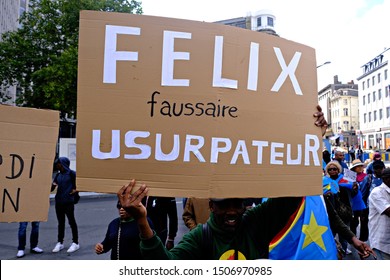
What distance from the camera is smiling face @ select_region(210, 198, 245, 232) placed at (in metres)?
1.85

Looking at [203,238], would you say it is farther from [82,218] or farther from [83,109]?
[82,218]

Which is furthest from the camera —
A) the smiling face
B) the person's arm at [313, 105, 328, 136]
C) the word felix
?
the person's arm at [313, 105, 328, 136]

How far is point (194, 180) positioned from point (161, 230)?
337 centimetres

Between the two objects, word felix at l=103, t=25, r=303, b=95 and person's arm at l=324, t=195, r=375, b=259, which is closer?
word felix at l=103, t=25, r=303, b=95

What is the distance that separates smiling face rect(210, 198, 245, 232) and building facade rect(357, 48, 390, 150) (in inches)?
1782

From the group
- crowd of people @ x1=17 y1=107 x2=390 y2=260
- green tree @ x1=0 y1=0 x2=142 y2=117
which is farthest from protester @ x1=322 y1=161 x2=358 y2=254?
green tree @ x1=0 y1=0 x2=142 y2=117

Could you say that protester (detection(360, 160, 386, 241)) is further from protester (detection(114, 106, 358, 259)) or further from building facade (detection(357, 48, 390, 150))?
building facade (detection(357, 48, 390, 150))

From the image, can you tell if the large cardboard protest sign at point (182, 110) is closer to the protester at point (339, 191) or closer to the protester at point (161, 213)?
the protester at point (339, 191)

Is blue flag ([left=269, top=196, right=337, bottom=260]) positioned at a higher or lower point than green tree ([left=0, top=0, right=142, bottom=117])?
lower

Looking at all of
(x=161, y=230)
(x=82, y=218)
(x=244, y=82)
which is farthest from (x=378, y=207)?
(x=82, y=218)

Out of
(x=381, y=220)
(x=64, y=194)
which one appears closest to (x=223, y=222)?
(x=381, y=220)

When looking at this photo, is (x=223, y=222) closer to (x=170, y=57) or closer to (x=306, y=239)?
(x=170, y=57)

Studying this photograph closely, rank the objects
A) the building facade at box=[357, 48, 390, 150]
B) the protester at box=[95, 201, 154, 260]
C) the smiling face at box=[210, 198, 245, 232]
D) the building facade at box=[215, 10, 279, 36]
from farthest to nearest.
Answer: the building facade at box=[215, 10, 279, 36] → the building facade at box=[357, 48, 390, 150] → the protester at box=[95, 201, 154, 260] → the smiling face at box=[210, 198, 245, 232]

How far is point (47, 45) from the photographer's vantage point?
21.2 metres
